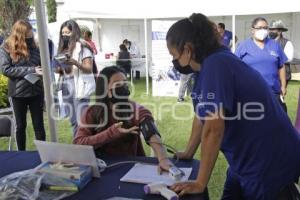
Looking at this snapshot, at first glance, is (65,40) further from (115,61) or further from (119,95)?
(115,61)

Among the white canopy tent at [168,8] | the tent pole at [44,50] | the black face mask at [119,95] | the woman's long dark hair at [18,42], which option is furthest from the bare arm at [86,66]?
the white canopy tent at [168,8]

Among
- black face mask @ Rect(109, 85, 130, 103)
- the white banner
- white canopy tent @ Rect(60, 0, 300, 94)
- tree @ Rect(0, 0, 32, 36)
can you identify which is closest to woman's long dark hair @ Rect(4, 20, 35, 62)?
black face mask @ Rect(109, 85, 130, 103)

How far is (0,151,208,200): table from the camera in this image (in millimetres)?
1555

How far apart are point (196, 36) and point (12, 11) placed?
45.1ft

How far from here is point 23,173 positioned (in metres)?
1.69

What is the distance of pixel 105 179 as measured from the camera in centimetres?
173

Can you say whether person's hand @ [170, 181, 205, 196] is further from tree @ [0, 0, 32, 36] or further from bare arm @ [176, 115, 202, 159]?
tree @ [0, 0, 32, 36]

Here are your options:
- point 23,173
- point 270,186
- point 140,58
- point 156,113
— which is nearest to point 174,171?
point 270,186

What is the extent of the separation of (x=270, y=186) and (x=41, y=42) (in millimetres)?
1794

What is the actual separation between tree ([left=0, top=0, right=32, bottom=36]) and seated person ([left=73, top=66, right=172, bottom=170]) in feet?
41.1

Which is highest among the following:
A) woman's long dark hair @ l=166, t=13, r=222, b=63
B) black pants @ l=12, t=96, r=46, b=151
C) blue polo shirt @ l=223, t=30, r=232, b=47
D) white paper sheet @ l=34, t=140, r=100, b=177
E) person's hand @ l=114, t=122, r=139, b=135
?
blue polo shirt @ l=223, t=30, r=232, b=47

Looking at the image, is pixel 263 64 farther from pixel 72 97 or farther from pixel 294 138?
pixel 294 138

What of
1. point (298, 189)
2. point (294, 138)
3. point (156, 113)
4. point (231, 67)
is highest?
point (231, 67)

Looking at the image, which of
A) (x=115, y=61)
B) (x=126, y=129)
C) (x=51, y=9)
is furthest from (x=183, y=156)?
(x=51, y=9)
